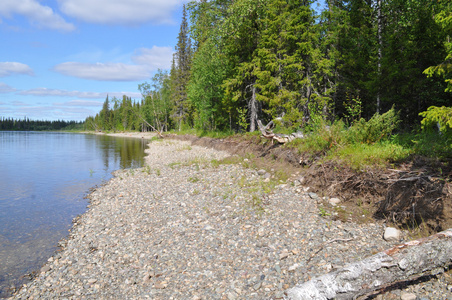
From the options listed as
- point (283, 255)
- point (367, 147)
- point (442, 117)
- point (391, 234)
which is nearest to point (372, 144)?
point (367, 147)

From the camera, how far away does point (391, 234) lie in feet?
19.9

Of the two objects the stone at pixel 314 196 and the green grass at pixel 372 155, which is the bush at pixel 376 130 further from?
the stone at pixel 314 196

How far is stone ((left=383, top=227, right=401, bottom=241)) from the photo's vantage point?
6017 millimetres

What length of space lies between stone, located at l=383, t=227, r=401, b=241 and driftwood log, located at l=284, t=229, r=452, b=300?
1196 millimetres

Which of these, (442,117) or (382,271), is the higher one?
(442,117)

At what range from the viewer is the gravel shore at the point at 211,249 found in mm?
5383

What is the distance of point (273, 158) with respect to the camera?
1377cm

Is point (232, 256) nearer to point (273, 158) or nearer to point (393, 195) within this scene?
point (393, 195)

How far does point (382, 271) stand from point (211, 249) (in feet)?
12.9

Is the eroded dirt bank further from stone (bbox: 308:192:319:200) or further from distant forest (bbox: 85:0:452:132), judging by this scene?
distant forest (bbox: 85:0:452:132)

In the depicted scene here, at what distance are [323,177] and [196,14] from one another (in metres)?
22.4

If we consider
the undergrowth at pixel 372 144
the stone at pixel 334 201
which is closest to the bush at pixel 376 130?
the undergrowth at pixel 372 144

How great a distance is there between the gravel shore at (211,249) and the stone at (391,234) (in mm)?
141

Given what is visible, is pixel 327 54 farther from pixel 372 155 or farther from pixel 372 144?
pixel 372 155
